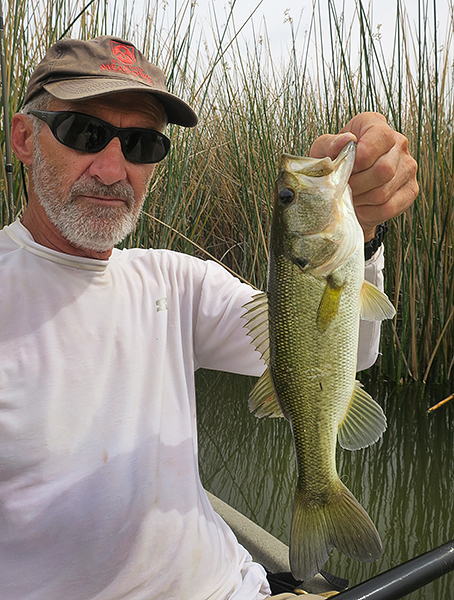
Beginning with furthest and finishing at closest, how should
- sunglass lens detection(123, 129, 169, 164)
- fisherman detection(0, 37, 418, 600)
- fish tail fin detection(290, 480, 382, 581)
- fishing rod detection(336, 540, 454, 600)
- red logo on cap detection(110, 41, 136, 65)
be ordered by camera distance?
red logo on cap detection(110, 41, 136, 65), sunglass lens detection(123, 129, 169, 164), fisherman detection(0, 37, 418, 600), fish tail fin detection(290, 480, 382, 581), fishing rod detection(336, 540, 454, 600)

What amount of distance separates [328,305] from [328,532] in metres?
0.53

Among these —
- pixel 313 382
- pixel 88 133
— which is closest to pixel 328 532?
pixel 313 382

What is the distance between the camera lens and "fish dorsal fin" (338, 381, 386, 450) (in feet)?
4.09

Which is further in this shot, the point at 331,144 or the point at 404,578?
the point at 331,144

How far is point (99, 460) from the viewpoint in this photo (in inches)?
57.7

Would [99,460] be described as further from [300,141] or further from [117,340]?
[300,141]

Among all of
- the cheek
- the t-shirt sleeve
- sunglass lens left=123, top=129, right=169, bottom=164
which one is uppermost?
sunglass lens left=123, top=129, right=169, bottom=164

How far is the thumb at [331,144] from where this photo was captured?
1.28m

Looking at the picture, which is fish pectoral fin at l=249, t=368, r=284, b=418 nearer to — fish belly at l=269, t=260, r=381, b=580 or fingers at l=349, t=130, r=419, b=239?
fish belly at l=269, t=260, r=381, b=580

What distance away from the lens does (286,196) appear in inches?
51.3

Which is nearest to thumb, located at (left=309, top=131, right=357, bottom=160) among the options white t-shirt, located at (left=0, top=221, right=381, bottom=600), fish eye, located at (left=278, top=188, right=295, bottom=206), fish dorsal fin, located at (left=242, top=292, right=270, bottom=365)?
fish eye, located at (left=278, top=188, right=295, bottom=206)

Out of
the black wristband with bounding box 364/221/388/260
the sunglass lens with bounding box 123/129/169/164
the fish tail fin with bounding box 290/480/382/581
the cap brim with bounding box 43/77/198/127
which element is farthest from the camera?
the sunglass lens with bounding box 123/129/169/164

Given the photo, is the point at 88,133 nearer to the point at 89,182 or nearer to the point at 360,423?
the point at 89,182

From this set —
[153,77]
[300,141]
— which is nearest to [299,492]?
[153,77]
